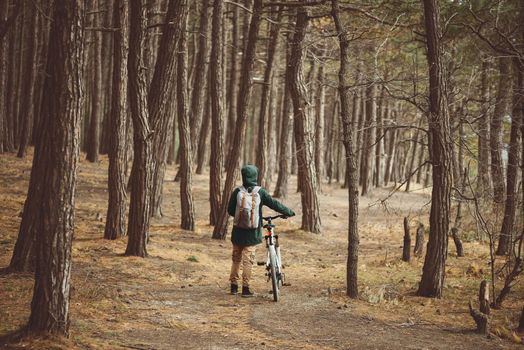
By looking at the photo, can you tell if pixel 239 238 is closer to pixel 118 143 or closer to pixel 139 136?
pixel 139 136

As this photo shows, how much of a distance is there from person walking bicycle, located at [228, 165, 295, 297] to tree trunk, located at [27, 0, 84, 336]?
3.56 metres

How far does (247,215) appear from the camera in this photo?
30.3ft

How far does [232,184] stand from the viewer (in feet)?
49.4

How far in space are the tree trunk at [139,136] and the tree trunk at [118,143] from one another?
1.33m

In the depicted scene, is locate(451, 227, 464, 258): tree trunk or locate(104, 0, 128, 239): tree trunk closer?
locate(104, 0, 128, 239): tree trunk

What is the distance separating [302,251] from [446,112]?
6.70m

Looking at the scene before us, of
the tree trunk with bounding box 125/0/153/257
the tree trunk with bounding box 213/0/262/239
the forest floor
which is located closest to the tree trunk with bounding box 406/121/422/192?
the forest floor

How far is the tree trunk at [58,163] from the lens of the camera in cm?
610

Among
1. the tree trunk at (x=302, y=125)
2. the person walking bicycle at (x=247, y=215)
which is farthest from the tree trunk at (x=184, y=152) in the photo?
the person walking bicycle at (x=247, y=215)

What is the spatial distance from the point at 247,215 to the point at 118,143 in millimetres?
5359

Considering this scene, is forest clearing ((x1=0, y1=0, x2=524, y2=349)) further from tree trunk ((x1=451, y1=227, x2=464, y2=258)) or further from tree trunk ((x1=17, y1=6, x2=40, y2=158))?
tree trunk ((x1=17, y1=6, x2=40, y2=158))

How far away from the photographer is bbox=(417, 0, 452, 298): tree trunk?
991 centimetres

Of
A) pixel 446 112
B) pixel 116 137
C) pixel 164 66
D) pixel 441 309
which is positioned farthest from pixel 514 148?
pixel 116 137

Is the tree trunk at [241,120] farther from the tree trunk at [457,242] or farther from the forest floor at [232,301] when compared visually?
the tree trunk at [457,242]
